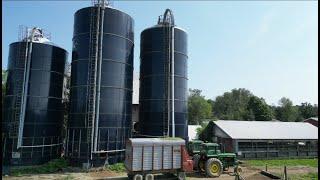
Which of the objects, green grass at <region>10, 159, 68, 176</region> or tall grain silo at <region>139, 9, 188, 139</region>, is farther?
tall grain silo at <region>139, 9, 188, 139</region>

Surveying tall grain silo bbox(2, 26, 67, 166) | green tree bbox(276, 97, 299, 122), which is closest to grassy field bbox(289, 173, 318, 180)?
tall grain silo bbox(2, 26, 67, 166)

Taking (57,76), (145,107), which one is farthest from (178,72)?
(57,76)

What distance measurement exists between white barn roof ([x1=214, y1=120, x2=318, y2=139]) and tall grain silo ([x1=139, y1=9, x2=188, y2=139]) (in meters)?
7.23

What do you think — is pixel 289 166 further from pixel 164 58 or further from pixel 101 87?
pixel 101 87

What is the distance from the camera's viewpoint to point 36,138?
95.6ft

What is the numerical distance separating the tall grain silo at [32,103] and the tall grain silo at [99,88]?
2.23 metres

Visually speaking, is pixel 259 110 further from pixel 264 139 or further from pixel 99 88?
pixel 99 88

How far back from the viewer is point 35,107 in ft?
96.4

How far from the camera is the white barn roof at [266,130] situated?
36.0 metres

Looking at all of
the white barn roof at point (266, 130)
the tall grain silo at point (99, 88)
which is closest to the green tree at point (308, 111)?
the white barn roof at point (266, 130)

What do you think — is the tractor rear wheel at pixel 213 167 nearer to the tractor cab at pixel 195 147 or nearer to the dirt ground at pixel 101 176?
the dirt ground at pixel 101 176

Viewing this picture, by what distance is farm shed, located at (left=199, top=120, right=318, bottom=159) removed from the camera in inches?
1383

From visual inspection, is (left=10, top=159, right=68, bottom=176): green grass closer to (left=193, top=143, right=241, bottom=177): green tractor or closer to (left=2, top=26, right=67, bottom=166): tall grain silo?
(left=2, top=26, right=67, bottom=166): tall grain silo

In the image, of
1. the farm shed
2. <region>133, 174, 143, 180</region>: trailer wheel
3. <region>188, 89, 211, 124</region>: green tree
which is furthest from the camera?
<region>188, 89, 211, 124</region>: green tree
